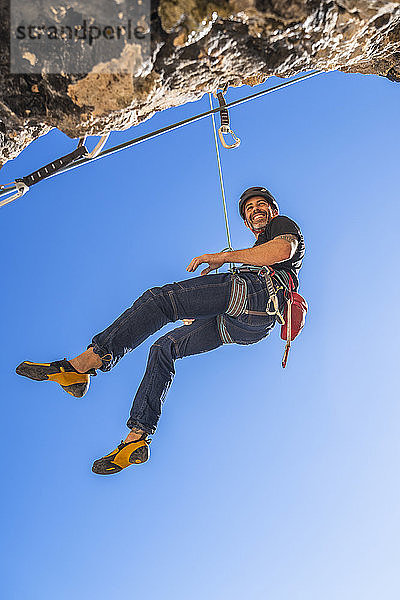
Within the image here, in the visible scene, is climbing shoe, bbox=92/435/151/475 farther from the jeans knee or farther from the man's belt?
the man's belt

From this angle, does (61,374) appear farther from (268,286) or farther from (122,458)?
(268,286)

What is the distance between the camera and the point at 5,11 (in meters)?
2.13

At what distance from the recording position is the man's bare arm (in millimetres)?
3492

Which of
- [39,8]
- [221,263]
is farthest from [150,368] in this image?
[39,8]

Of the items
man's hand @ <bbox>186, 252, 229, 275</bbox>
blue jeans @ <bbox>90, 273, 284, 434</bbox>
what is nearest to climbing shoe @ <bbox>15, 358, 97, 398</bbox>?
blue jeans @ <bbox>90, 273, 284, 434</bbox>

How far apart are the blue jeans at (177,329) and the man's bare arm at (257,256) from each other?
13 centimetres

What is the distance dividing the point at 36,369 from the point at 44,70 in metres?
1.87

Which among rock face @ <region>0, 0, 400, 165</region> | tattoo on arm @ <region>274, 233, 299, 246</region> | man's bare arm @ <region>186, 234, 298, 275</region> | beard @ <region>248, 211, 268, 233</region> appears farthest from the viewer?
beard @ <region>248, 211, 268, 233</region>

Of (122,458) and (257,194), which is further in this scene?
(257,194)

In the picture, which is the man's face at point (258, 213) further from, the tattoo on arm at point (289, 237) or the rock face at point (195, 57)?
the rock face at point (195, 57)

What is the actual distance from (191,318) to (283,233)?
1.06 m

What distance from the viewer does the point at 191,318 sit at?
11.2 feet

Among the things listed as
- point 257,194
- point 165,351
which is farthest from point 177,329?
point 257,194

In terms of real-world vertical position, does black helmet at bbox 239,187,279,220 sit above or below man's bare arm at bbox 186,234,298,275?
above
